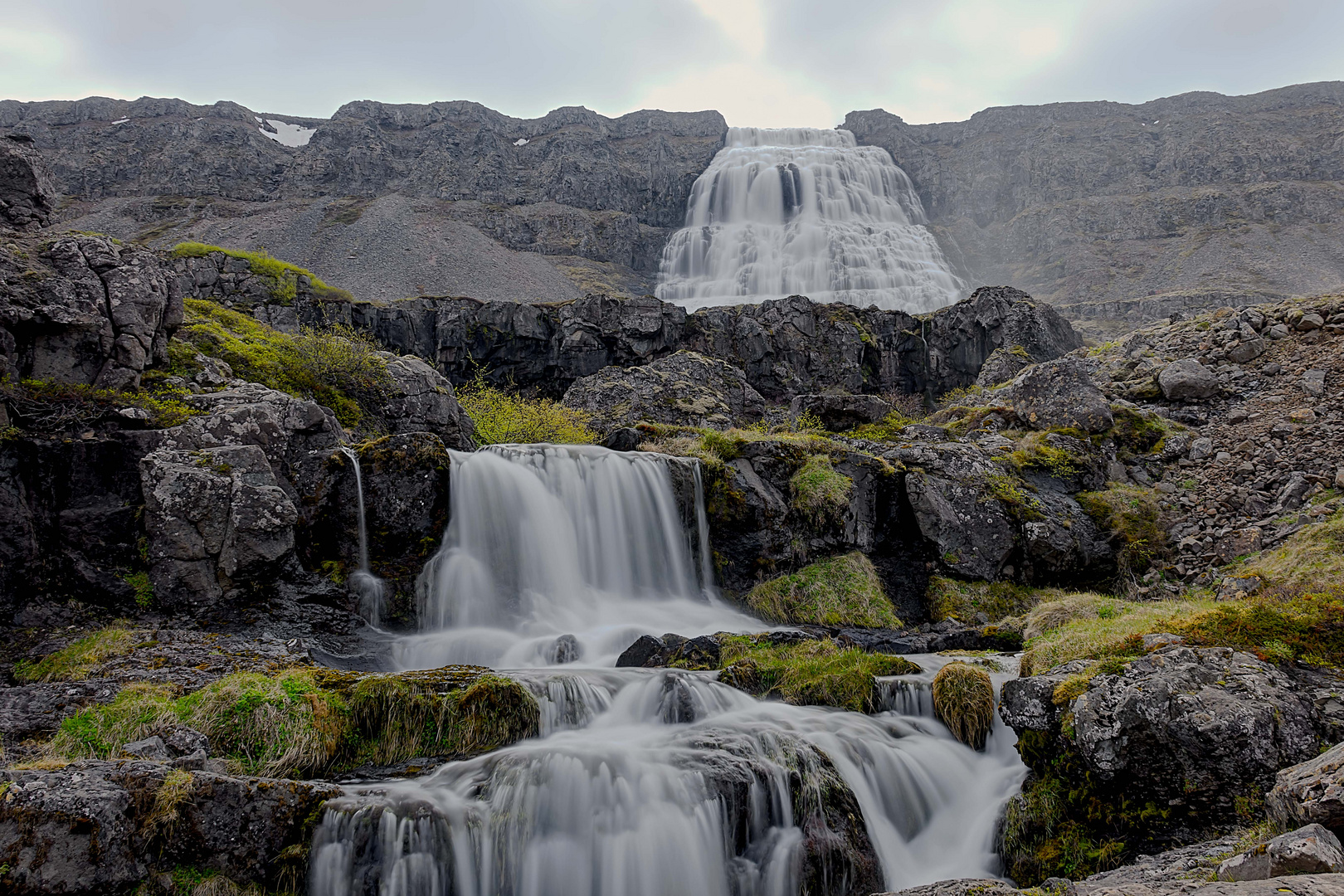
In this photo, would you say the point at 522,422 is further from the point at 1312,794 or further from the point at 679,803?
the point at 1312,794

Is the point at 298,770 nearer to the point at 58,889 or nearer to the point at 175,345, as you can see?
the point at 58,889

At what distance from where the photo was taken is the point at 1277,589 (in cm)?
837

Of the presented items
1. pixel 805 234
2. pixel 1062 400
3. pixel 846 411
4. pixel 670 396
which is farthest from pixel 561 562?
pixel 805 234

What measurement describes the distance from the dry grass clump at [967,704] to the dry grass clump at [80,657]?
991 cm

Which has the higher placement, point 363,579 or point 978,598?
point 363,579

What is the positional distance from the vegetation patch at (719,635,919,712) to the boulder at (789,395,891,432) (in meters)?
12.9

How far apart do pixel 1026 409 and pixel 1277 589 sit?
10.6m

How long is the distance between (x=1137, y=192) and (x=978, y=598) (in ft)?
335

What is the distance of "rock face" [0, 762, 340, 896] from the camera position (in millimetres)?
4727

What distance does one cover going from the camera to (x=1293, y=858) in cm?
332

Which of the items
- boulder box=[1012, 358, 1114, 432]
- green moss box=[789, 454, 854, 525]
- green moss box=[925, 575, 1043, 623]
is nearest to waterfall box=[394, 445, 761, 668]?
green moss box=[789, 454, 854, 525]

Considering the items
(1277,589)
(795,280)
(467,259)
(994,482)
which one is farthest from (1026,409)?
(467,259)

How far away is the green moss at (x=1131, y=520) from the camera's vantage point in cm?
1338

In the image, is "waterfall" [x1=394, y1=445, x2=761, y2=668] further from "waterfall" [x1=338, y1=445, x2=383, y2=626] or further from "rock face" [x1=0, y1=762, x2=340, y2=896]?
"rock face" [x1=0, y1=762, x2=340, y2=896]
